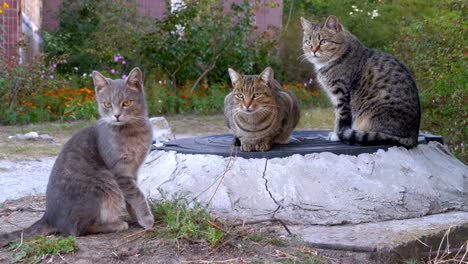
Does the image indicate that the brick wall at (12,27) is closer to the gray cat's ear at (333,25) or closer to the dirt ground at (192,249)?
the gray cat's ear at (333,25)

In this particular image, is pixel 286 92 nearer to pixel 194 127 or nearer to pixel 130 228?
pixel 130 228

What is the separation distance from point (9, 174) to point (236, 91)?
327cm

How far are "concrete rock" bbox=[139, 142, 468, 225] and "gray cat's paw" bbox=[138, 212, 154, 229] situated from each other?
0.64 metres

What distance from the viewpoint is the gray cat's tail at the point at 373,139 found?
5.66 metres

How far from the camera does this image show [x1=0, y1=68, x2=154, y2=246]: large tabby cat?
4395mm

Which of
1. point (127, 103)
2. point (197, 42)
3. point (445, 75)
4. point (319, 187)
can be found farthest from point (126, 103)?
point (197, 42)

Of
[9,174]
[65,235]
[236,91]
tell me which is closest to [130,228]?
[65,235]

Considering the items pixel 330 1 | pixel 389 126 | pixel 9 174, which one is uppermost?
pixel 330 1

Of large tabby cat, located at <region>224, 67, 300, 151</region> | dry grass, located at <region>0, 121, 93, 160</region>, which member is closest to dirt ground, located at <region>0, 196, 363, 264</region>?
large tabby cat, located at <region>224, 67, 300, 151</region>

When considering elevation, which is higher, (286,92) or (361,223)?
(286,92)

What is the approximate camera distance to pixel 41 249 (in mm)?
4051

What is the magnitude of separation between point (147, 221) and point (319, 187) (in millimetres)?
1507

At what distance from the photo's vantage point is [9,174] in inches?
289

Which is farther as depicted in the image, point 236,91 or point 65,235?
point 236,91
